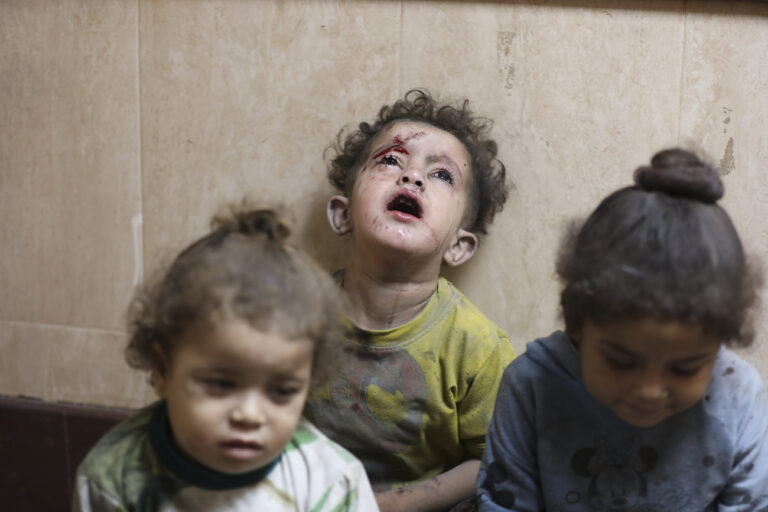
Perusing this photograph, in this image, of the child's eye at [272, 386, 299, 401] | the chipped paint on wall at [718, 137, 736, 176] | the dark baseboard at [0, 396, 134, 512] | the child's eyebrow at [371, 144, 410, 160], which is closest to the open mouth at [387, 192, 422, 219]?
the child's eyebrow at [371, 144, 410, 160]

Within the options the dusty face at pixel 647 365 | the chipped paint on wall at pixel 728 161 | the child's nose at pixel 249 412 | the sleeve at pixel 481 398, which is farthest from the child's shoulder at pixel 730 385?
the child's nose at pixel 249 412

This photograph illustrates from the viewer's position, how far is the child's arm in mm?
1296

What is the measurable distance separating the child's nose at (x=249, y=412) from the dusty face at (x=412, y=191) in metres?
0.45

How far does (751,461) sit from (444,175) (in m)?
0.68

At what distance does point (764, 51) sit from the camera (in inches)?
52.3

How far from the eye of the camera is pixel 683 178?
0.87 meters

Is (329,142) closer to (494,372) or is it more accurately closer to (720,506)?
(494,372)

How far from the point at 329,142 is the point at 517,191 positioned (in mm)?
399

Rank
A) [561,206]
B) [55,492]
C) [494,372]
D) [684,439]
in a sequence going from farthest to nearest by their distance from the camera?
[55,492], [561,206], [494,372], [684,439]

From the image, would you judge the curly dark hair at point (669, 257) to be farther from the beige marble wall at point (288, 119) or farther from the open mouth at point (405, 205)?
the beige marble wall at point (288, 119)

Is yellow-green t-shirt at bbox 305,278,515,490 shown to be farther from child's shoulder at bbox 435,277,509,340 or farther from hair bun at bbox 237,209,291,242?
hair bun at bbox 237,209,291,242

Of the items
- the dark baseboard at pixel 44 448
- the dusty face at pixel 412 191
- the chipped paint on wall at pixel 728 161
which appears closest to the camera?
the dusty face at pixel 412 191

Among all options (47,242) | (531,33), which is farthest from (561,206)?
(47,242)

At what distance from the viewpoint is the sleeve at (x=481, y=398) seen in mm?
1303
